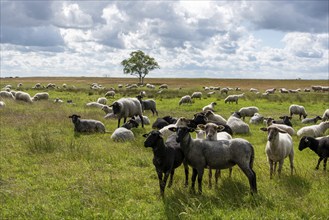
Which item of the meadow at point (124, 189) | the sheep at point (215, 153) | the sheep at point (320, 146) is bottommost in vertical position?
the meadow at point (124, 189)

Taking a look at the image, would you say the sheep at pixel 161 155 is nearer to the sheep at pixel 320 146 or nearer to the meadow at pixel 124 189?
the meadow at pixel 124 189

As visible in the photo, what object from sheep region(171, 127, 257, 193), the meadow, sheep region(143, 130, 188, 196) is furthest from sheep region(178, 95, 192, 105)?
sheep region(143, 130, 188, 196)

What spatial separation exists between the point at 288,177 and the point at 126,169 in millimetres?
5063

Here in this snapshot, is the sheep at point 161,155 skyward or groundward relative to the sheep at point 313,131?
skyward

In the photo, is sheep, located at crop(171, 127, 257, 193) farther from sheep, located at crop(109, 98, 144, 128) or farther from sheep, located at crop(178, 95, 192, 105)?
sheep, located at crop(178, 95, 192, 105)

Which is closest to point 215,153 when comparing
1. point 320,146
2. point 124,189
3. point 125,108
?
point 124,189

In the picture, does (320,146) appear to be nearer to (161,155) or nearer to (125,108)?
(161,155)

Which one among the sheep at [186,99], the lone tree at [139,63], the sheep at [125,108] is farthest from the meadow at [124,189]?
the lone tree at [139,63]

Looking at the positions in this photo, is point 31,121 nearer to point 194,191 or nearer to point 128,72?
point 194,191

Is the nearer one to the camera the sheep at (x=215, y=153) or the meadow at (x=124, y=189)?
the meadow at (x=124, y=189)

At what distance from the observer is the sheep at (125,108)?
67.4 ft

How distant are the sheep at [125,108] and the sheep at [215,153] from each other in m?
11.9

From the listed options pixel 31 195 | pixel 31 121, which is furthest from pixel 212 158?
pixel 31 121

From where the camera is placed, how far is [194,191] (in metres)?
8.60
